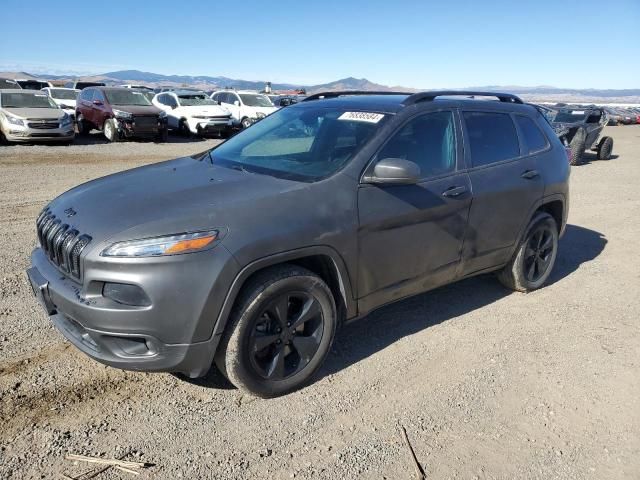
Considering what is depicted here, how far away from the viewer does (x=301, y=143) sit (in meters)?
3.83

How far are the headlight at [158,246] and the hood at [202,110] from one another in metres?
17.5

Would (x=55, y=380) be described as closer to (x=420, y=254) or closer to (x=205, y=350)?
(x=205, y=350)

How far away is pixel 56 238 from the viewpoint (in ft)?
9.45

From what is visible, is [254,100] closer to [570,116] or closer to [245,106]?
[245,106]

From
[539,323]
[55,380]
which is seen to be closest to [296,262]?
[55,380]

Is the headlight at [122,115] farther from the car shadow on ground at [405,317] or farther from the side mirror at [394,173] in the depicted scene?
the side mirror at [394,173]

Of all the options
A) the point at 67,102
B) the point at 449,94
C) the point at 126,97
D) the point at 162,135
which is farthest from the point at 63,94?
the point at 449,94

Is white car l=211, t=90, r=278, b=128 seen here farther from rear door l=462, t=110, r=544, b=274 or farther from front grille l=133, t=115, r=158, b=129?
rear door l=462, t=110, r=544, b=274

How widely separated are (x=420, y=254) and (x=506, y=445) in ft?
4.37

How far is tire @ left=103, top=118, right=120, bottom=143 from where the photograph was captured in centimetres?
1688

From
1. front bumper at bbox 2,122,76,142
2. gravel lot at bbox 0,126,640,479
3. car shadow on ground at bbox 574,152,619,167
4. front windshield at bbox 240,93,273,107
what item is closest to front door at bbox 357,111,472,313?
gravel lot at bbox 0,126,640,479

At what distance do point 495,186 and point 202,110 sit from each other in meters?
16.9

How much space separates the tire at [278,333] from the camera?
2.81 metres

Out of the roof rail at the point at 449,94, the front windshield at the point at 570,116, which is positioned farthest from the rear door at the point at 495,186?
the front windshield at the point at 570,116
